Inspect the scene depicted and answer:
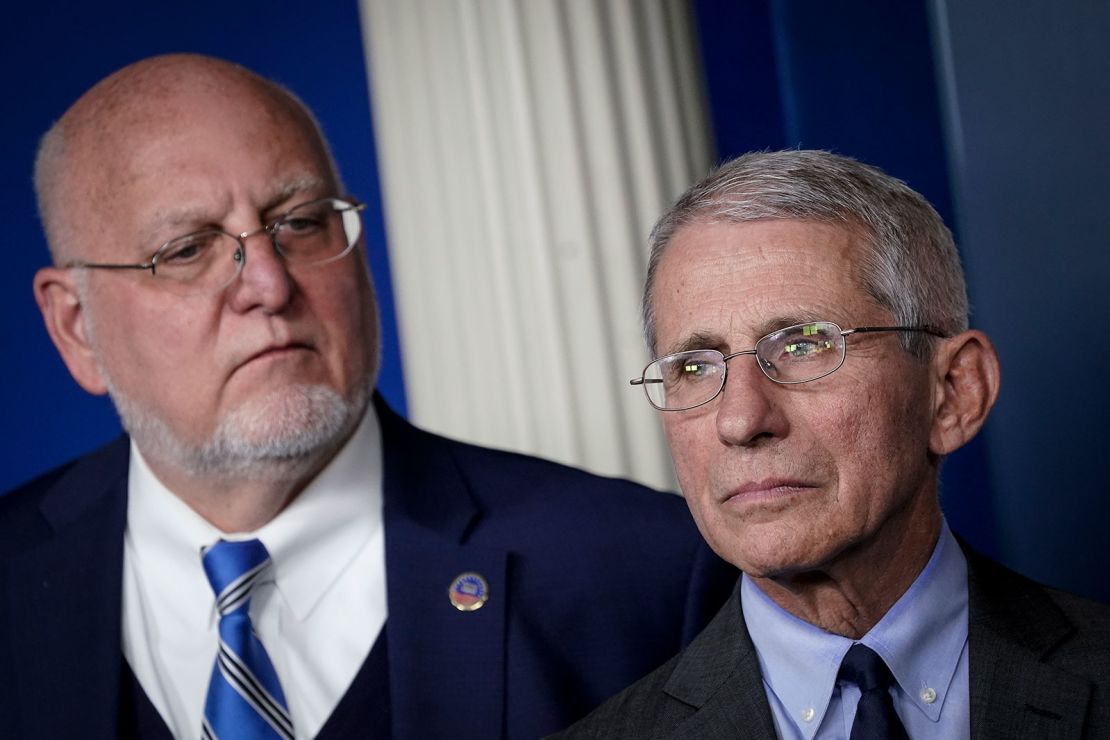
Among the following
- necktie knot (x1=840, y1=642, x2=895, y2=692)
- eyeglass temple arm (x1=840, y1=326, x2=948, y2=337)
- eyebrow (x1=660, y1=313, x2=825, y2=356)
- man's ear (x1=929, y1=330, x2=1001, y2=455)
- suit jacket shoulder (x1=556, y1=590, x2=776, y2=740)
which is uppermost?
eyebrow (x1=660, y1=313, x2=825, y2=356)

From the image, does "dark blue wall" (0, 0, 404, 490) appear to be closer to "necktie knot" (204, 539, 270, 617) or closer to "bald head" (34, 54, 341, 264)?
"bald head" (34, 54, 341, 264)

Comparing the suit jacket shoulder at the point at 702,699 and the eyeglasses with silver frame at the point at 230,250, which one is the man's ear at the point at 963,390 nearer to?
the suit jacket shoulder at the point at 702,699

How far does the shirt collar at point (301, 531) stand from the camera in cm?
256

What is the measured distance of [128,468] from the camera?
277 centimetres

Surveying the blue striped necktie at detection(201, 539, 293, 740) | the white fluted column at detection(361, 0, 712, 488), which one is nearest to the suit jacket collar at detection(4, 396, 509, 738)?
the blue striped necktie at detection(201, 539, 293, 740)

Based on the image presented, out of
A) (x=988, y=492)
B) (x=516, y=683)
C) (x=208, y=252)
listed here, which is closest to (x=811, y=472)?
(x=516, y=683)

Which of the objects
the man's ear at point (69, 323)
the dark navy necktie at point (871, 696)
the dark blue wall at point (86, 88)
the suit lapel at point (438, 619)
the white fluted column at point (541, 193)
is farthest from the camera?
the dark blue wall at point (86, 88)

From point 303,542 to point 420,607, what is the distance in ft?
0.82

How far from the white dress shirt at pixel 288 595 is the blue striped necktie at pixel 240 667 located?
32 millimetres

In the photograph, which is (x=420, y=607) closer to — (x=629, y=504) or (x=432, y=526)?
(x=432, y=526)

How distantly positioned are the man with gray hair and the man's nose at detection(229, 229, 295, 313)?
72 centimetres

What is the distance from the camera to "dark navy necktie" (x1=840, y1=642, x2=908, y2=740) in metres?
1.85

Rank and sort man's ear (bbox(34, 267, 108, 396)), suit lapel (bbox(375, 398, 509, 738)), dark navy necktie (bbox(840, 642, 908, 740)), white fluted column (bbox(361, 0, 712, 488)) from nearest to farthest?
dark navy necktie (bbox(840, 642, 908, 740))
suit lapel (bbox(375, 398, 509, 738))
man's ear (bbox(34, 267, 108, 396))
white fluted column (bbox(361, 0, 712, 488))

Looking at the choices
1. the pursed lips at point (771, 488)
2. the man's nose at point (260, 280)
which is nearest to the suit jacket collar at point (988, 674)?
the pursed lips at point (771, 488)
